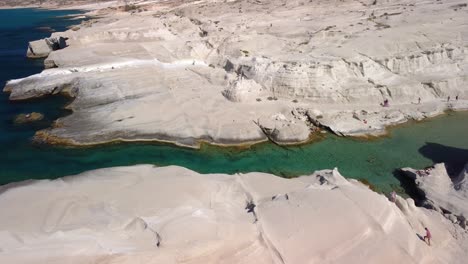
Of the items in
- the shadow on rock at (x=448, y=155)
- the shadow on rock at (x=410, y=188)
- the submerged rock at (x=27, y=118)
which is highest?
the submerged rock at (x=27, y=118)

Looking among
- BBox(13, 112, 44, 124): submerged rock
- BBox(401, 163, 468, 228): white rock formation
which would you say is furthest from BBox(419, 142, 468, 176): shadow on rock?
BBox(13, 112, 44, 124): submerged rock

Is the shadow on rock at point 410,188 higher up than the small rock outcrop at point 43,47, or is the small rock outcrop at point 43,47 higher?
the small rock outcrop at point 43,47

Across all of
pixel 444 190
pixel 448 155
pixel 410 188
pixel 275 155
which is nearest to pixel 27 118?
pixel 275 155

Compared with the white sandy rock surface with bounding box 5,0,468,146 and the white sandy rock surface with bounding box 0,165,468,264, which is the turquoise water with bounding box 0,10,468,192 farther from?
the white sandy rock surface with bounding box 0,165,468,264

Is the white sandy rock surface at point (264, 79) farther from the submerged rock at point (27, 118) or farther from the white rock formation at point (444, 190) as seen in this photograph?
the white rock formation at point (444, 190)

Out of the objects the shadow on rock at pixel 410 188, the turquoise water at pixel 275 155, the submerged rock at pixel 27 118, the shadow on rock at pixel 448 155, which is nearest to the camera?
the shadow on rock at pixel 410 188

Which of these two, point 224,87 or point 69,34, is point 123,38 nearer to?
point 69,34

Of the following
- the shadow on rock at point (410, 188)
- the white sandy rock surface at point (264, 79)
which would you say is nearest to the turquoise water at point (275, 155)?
the shadow on rock at point (410, 188)
